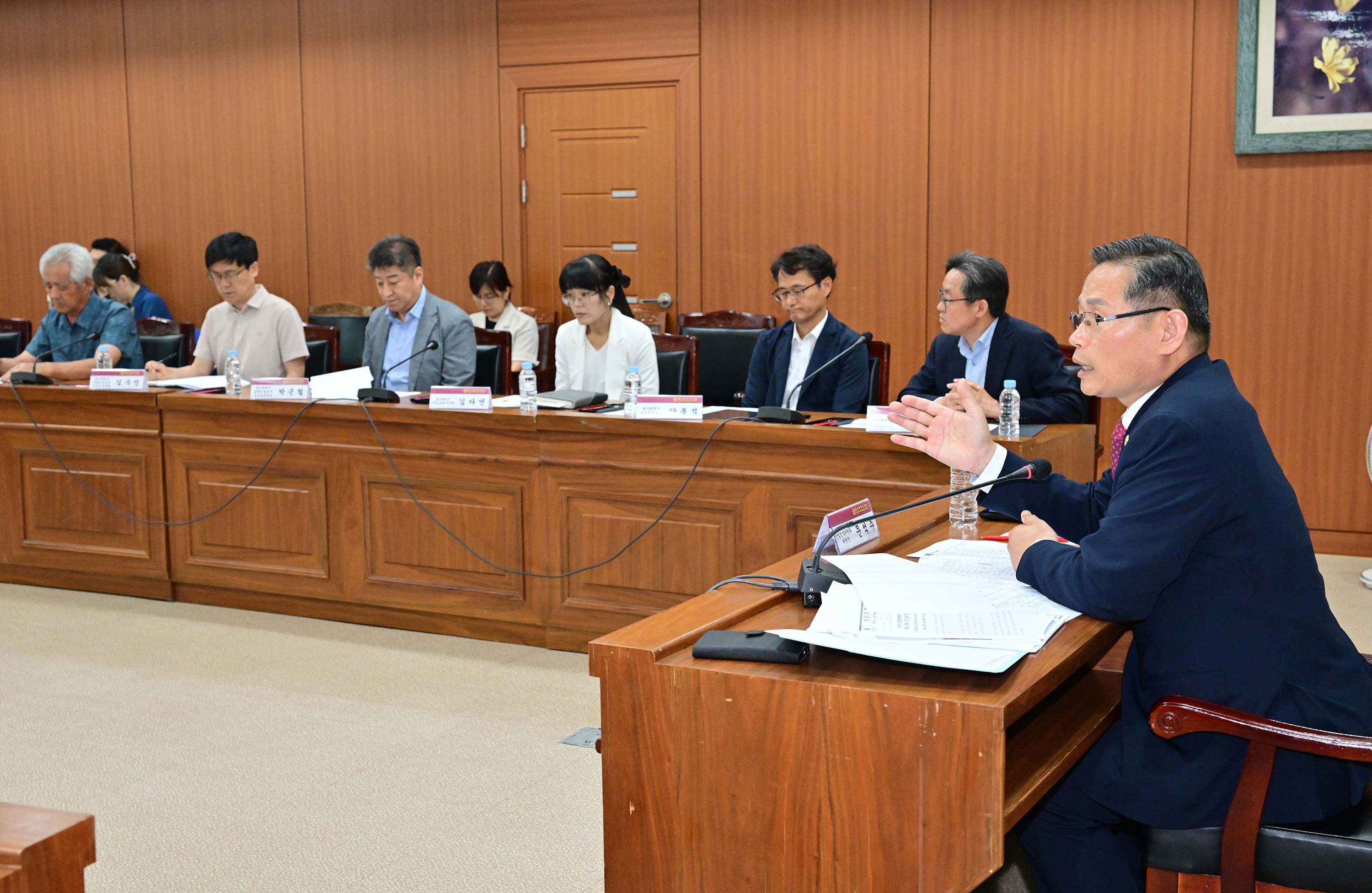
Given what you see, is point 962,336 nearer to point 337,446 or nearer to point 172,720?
point 337,446

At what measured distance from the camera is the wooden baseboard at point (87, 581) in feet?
13.9

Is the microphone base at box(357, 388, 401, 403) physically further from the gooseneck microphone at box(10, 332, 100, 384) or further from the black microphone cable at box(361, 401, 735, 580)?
the gooseneck microphone at box(10, 332, 100, 384)

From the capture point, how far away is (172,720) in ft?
10.1

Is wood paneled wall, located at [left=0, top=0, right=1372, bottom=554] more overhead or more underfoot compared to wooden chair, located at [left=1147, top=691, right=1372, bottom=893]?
more overhead

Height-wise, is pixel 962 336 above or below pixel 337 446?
above

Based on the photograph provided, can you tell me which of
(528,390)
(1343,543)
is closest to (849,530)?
(528,390)

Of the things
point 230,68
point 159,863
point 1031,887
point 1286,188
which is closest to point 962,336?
point 1031,887

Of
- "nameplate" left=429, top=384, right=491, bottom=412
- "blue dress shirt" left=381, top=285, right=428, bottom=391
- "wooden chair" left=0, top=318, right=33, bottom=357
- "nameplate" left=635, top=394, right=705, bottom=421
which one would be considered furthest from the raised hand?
"wooden chair" left=0, top=318, right=33, bottom=357

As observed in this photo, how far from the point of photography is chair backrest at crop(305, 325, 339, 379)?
4961 millimetres

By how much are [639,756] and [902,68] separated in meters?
4.64

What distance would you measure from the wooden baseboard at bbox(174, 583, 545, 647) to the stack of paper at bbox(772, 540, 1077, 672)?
2053 millimetres

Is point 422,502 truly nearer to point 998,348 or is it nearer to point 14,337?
point 998,348

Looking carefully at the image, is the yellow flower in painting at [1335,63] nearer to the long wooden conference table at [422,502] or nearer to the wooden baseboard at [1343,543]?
the wooden baseboard at [1343,543]

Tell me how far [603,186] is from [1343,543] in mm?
3761
